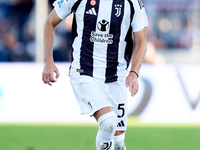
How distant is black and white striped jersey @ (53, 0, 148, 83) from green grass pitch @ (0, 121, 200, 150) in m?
2.13

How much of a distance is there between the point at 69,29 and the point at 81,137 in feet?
18.9

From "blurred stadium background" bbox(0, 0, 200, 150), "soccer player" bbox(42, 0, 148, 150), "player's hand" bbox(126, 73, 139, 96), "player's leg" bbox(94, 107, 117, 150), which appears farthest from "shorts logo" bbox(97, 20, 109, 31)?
"blurred stadium background" bbox(0, 0, 200, 150)

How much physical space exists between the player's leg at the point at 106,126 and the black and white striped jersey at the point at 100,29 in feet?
1.37

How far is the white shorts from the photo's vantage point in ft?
16.8

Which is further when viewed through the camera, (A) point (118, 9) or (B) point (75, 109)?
(B) point (75, 109)

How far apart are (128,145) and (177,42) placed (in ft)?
28.1

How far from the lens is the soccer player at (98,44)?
519 cm

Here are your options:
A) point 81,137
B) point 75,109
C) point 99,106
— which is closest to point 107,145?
point 99,106

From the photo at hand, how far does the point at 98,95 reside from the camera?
16.8 ft

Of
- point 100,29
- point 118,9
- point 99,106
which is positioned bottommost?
point 99,106

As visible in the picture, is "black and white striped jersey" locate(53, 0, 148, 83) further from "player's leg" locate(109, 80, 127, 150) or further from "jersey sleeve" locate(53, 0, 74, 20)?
"player's leg" locate(109, 80, 127, 150)

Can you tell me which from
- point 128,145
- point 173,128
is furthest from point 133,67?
point 173,128

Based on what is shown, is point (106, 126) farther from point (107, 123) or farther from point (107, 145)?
point (107, 145)

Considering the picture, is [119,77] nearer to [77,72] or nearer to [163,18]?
[77,72]
